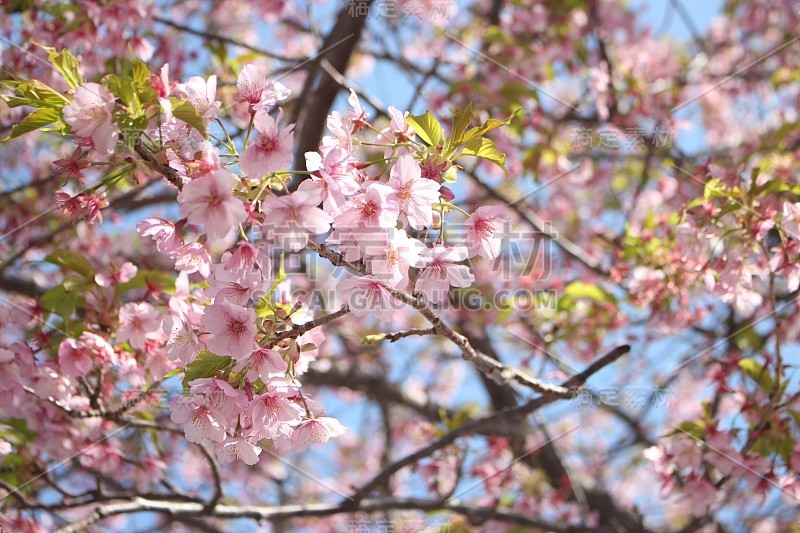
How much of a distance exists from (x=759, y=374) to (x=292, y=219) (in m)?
1.71

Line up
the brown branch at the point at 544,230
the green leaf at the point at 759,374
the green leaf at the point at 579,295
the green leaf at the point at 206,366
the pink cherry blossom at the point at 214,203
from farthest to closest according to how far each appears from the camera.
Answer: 1. the brown branch at the point at 544,230
2. the green leaf at the point at 579,295
3. the green leaf at the point at 759,374
4. the green leaf at the point at 206,366
5. the pink cherry blossom at the point at 214,203

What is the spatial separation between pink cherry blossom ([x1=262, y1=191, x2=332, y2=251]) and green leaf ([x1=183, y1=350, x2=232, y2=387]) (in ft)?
1.08

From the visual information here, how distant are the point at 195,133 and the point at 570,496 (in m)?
3.11

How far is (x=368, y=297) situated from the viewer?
1.44m

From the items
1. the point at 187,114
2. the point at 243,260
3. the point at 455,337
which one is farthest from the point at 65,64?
the point at 455,337

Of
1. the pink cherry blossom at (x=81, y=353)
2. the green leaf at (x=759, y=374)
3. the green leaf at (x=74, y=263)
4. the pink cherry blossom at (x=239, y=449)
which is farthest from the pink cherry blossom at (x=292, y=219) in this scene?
the green leaf at (x=759, y=374)

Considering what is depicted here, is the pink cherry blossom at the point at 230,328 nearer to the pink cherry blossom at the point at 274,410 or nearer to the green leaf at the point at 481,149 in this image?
the pink cherry blossom at the point at 274,410

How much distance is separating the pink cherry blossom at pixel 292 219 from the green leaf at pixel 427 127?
13.0 inches

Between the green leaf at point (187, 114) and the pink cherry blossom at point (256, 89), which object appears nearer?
the green leaf at point (187, 114)

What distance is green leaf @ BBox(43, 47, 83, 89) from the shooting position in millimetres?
1402

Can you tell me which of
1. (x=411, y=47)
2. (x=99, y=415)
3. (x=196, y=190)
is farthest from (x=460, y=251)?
(x=411, y=47)

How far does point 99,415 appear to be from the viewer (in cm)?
198

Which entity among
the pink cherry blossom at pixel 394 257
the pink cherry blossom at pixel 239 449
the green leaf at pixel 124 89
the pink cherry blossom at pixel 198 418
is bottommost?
the pink cherry blossom at pixel 239 449

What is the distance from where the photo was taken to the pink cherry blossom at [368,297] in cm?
143
